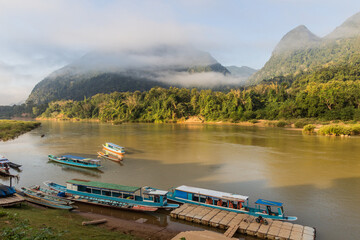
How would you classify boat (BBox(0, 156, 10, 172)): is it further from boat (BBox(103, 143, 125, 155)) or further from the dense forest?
the dense forest

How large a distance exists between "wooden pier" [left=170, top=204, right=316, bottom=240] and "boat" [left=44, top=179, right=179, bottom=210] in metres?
1.37

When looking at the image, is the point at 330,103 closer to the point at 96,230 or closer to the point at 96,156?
the point at 96,156

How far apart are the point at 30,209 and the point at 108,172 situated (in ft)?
36.6

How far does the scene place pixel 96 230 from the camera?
11.0 m

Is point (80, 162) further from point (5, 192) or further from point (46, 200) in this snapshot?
point (5, 192)

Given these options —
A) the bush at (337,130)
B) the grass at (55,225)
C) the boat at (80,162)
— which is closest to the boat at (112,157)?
the boat at (80,162)

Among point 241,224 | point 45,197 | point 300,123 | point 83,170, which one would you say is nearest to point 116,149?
point 83,170

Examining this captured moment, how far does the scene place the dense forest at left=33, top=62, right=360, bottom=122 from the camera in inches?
3029

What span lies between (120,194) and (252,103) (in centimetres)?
9812

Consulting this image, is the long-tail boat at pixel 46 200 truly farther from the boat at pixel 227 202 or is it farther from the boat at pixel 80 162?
the boat at pixel 80 162

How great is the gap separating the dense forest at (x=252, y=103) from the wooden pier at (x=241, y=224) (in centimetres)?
6926

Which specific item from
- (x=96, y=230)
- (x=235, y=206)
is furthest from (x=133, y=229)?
(x=235, y=206)

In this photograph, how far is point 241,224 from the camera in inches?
484

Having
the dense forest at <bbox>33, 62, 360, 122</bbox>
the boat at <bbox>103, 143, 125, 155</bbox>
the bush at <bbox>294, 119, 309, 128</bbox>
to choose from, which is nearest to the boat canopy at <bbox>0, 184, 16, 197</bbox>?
the boat at <bbox>103, 143, 125, 155</bbox>
